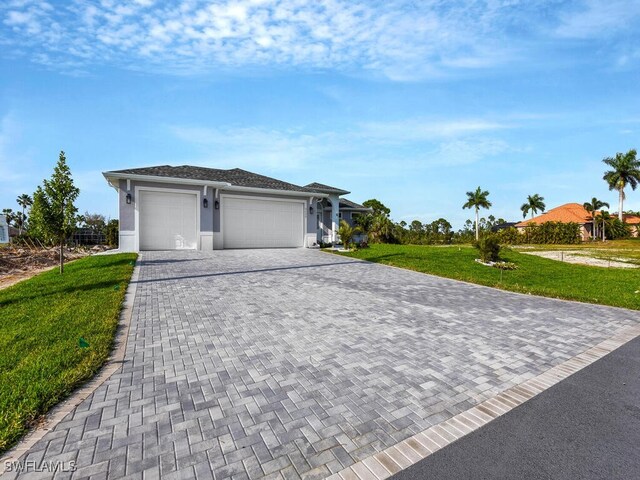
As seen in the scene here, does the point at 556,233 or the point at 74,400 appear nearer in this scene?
the point at 74,400

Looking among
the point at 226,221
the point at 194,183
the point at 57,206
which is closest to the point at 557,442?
the point at 57,206

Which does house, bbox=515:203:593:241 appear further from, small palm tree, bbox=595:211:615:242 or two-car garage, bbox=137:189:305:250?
two-car garage, bbox=137:189:305:250

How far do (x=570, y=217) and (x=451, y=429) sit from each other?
66.8 meters

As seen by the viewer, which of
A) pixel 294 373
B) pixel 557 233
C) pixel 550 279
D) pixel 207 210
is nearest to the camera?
pixel 294 373

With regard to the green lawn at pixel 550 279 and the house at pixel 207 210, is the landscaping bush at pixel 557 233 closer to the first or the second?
the green lawn at pixel 550 279

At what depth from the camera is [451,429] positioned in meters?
2.55

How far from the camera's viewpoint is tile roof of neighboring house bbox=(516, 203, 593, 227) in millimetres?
52969

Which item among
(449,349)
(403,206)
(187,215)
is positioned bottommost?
(449,349)

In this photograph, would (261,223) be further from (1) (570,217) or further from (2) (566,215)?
(2) (566,215)

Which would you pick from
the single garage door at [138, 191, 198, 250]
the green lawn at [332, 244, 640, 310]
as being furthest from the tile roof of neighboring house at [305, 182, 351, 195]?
the green lawn at [332, 244, 640, 310]

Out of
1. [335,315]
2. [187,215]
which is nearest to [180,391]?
[335,315]

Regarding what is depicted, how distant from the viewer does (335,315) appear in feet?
18.6

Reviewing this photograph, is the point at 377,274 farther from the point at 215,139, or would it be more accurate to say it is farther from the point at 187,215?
the point at 215,139

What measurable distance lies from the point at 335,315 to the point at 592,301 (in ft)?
20.0
